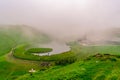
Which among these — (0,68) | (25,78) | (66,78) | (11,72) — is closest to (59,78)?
(66,78)

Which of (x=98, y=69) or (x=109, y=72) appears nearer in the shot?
(x=109, y=72)

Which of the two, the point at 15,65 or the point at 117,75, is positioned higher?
the point at 117,75

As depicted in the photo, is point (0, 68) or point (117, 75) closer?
point (117, 75)

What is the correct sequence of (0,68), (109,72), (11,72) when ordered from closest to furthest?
(109,72) → (11,72) → (0,68)

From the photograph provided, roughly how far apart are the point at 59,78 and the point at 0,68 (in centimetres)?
12571

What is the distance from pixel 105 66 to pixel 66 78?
14.7 meters

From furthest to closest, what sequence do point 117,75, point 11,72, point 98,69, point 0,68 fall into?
point 0,68
point 11,72
point 98,69
point 117,75

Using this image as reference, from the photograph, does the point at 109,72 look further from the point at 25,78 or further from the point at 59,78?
the point at 25,78

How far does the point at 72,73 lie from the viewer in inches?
2518

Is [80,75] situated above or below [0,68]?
above

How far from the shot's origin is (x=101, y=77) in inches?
2375

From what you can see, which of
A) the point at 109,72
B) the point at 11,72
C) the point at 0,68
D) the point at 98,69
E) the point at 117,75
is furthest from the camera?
the point at 0,68

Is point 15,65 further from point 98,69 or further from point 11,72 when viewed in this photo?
point 98,69

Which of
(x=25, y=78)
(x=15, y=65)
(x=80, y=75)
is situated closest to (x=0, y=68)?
(x=15, y=65)
